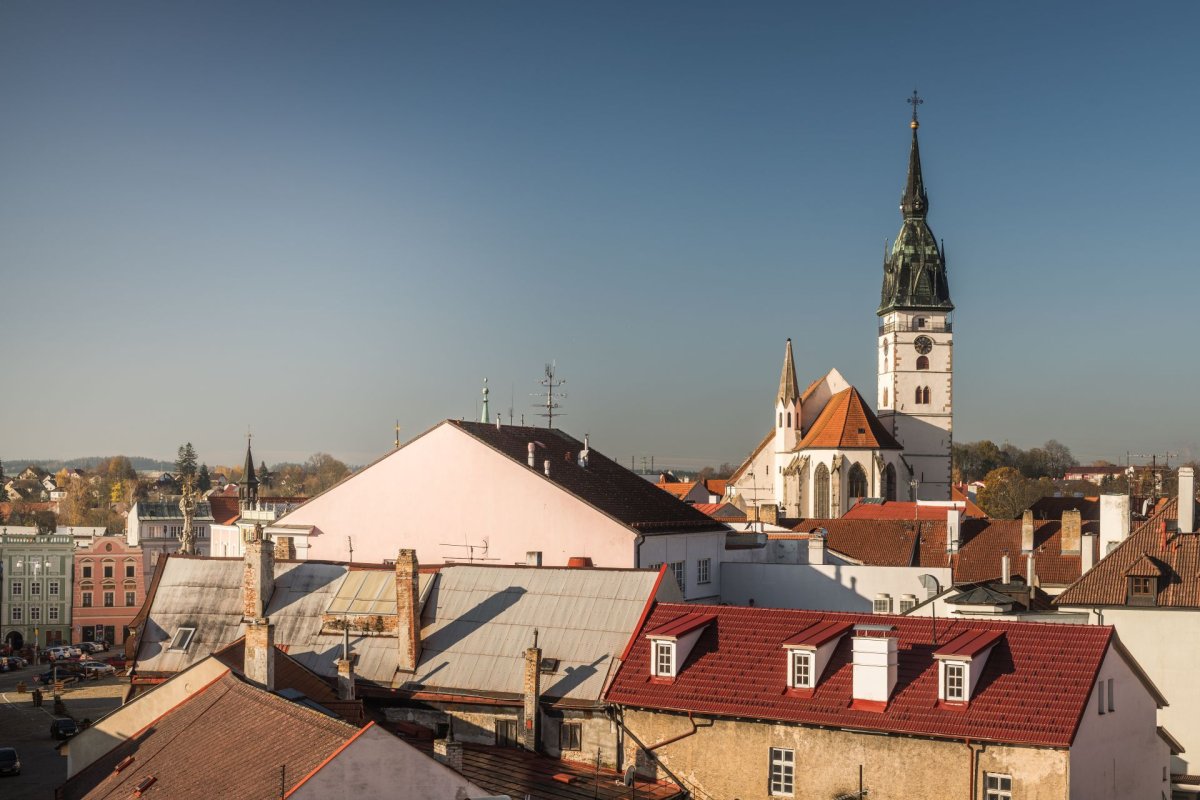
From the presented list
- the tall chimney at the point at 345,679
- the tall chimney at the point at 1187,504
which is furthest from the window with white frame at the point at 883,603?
the tall chimney at the point at 345,679

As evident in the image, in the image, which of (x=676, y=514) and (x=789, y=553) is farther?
(x=789, y=553)

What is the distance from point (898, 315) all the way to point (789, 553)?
266 feet

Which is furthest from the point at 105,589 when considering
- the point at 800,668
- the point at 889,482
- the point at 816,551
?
the point at 800,668

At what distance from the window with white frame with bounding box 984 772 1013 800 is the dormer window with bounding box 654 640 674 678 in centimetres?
813

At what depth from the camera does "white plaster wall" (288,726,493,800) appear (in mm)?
23734

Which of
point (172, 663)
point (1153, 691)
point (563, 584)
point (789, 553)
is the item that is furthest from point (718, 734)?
point (789, 553)

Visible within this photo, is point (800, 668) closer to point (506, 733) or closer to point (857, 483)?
point (506, 733)

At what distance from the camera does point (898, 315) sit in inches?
5394

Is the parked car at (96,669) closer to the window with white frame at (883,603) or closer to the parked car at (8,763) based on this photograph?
the parked car at (8,763)

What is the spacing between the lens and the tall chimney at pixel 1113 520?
57625 millimetres

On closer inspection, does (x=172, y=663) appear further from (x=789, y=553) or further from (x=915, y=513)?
(x=915, y=513)

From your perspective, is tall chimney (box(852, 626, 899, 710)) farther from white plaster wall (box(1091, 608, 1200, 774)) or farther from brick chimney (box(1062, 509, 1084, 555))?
brick chimney (box(1062, 509, 1084, 555))

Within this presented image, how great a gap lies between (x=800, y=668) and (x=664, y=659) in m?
3.75

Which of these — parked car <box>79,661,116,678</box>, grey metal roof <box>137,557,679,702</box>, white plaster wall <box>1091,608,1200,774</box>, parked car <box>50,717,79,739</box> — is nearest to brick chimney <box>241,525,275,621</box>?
grey metal roof <box>137,557,679,702</box>
